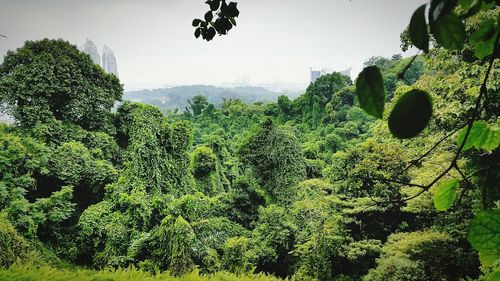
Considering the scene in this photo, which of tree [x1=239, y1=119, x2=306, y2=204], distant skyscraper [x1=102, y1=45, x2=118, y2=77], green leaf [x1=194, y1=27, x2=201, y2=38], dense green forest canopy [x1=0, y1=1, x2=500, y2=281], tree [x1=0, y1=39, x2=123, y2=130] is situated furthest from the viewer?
distant skyscraper [x1=102, y1=45, x2=118, y2=77]

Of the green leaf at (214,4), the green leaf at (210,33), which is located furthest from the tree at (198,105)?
the green leaf at (214,4)

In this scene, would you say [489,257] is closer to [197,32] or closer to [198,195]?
[197,32]

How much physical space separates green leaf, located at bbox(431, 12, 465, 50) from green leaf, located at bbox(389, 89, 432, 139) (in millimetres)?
81

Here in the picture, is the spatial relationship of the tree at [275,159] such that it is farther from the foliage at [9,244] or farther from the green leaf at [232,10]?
the green leaf at [232,10]

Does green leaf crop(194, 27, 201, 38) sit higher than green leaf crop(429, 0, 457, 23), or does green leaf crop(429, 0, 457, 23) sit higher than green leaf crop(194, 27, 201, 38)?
green leaf crop(194, 27, 201, 38)

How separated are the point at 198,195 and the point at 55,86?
4.97 m

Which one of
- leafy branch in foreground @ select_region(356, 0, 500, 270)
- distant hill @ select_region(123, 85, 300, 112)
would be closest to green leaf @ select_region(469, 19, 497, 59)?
leafy branch in foreground @ select_region(356, 0, 500, 270)

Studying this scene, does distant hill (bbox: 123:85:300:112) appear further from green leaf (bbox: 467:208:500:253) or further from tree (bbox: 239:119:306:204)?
green leaf (bbox: 467:208:500:253)

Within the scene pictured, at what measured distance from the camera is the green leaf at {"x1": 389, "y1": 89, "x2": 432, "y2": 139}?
0.99ft

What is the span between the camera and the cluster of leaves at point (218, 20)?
1.08 meters

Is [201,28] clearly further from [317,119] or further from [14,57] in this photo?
[317,119]

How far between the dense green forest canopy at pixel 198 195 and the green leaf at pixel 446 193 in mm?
4210

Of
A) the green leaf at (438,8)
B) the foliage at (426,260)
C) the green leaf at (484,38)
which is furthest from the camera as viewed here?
the foliage at (426,260)

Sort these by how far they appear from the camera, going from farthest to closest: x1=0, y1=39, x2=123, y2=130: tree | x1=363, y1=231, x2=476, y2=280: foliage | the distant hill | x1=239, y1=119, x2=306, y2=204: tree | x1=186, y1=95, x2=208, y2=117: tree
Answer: the distant hill, x1=186, y1=95, x2=208, y2=117: tree, x1=239, y1=119, x2=306, y2=204: tree, x1=0, y1=39, x2=123, y2=130: tree, x1=363, y1=231, x2=476, y2=280: foliage
